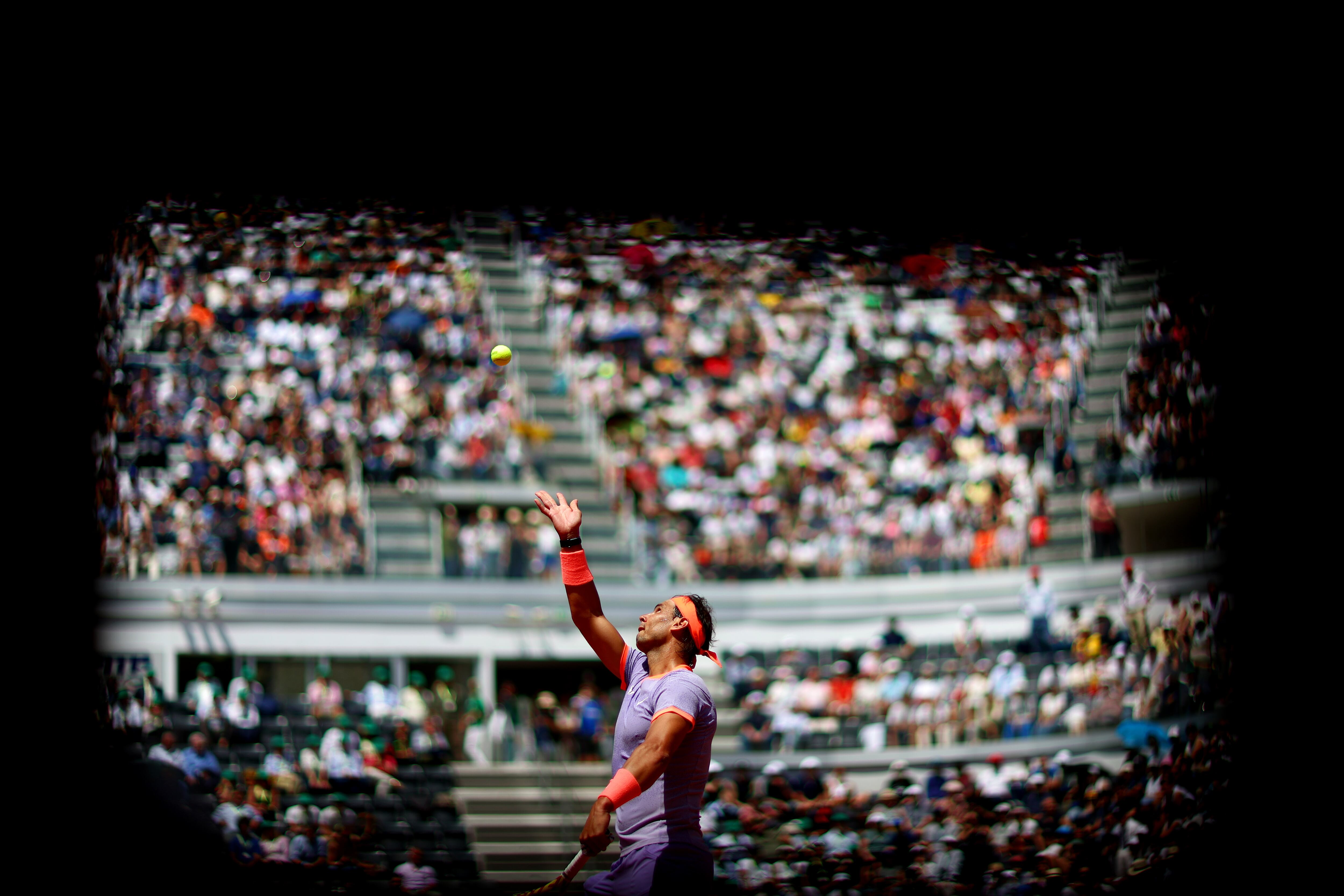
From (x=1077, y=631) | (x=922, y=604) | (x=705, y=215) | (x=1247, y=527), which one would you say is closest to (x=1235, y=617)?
(x=1247, y=527)

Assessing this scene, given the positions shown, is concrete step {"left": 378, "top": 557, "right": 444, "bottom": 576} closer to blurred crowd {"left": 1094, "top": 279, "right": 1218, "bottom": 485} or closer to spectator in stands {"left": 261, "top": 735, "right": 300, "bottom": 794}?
spectator in stands {"left": 261, "top": 735, "right": 300, "bottom": 794}

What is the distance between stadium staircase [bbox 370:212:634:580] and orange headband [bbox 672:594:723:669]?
6.56 meters

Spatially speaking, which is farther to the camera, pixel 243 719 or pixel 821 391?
→ pixel 821 391

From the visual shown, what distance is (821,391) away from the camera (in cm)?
1366

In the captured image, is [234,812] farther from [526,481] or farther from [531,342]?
[531,342]

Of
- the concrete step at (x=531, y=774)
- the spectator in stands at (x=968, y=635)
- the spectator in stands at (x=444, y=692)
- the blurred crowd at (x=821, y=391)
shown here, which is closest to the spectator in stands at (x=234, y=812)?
the concrete step at (x=531, y=774)

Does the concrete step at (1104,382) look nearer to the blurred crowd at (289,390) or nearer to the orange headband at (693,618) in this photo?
the blurred crowd at (289,390)

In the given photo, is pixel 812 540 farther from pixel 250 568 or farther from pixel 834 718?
pixel 250 568

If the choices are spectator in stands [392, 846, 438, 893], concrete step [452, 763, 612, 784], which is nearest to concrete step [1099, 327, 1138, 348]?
concrete step [452, 763, 612, 784]

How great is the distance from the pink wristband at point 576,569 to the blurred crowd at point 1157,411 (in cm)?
671

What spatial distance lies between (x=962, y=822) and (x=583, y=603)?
570 centimetres

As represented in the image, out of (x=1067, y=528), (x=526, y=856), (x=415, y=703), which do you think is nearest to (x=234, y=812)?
(x=415, y=703)

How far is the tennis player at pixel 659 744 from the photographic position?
370cm

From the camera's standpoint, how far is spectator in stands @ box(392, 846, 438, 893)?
335 inches
